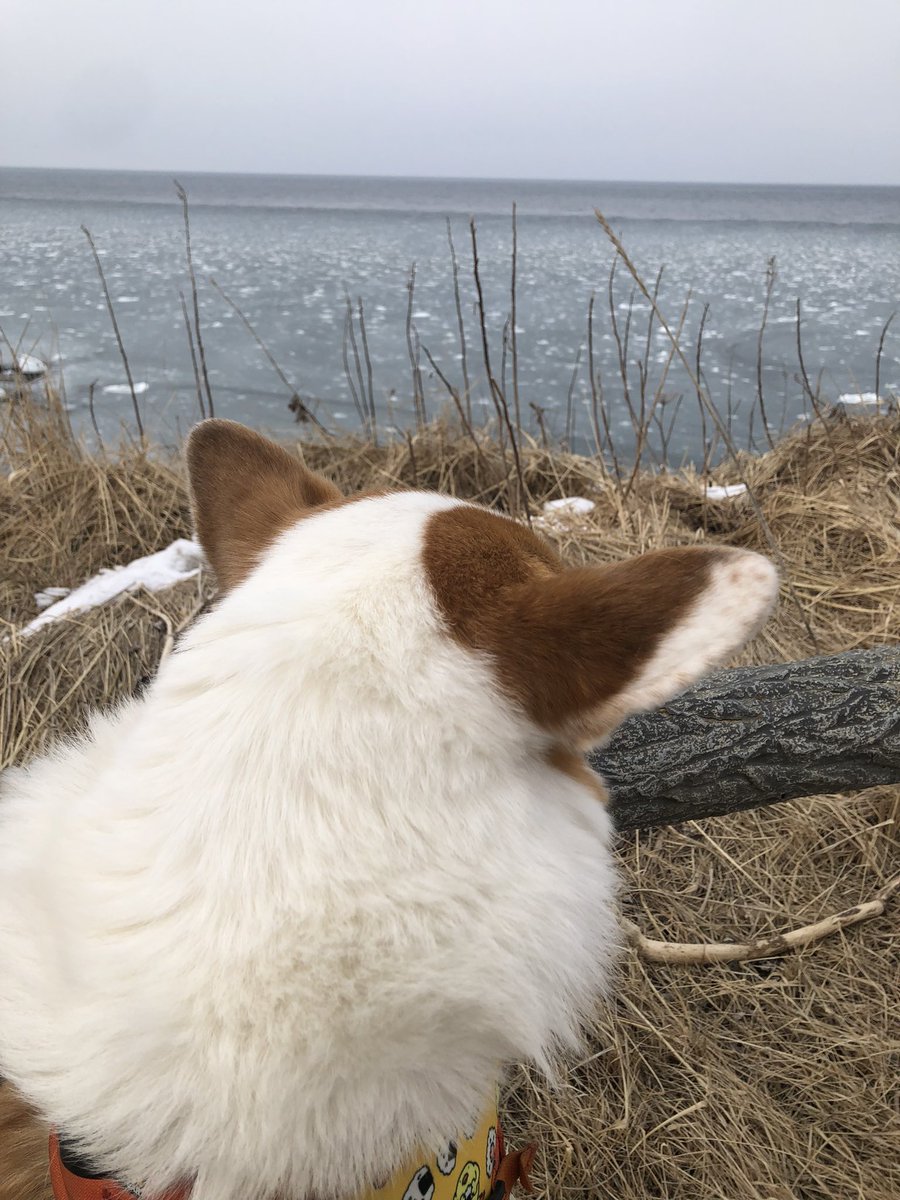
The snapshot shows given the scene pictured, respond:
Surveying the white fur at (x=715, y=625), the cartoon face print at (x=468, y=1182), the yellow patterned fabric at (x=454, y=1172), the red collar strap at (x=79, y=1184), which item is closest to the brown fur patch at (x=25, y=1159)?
the red collar strap at (x=79, y=1184)

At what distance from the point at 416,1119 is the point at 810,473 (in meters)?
4.27

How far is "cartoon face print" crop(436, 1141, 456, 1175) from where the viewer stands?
3.63 feet

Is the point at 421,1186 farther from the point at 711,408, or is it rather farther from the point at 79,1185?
the point at 711,408

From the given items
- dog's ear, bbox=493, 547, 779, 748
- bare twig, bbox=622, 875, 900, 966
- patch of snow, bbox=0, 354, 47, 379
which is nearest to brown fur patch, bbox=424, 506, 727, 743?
dog's ear, bbox=493, 547, 779, 748

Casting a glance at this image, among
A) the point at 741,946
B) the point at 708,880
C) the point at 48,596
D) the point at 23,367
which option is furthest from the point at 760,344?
the point at 23,367

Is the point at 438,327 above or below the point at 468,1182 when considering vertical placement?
below

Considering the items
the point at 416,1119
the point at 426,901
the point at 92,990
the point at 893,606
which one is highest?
the point at 426,901

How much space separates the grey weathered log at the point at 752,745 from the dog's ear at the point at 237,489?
0.88 meters

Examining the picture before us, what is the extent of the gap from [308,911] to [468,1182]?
2.06 ft

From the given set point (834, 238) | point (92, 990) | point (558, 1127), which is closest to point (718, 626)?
point (92, 990)

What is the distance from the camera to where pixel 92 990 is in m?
0.96

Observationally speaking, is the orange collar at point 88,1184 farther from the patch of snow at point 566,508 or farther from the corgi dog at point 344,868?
the patch of snow at point 566,508

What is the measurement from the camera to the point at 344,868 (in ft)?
2.94

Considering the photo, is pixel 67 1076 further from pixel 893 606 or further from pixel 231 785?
pixel 893 606
